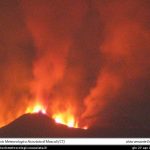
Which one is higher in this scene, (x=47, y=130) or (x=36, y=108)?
(x=36, y=108)

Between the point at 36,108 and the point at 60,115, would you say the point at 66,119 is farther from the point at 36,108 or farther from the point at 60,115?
the point at 36,108

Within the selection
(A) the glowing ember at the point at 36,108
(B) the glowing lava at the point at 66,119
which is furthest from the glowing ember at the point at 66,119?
(A) the glowing ember at the point at 36,108

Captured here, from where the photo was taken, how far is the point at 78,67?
10.8ft

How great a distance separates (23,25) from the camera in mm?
3326

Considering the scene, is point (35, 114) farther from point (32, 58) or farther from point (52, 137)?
point (32, 58)

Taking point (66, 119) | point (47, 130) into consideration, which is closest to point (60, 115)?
point (66, 119)

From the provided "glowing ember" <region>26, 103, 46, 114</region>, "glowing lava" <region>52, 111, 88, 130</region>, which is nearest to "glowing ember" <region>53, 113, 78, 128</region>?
"glowing lava" <region>52, 111, 88, 130</region>

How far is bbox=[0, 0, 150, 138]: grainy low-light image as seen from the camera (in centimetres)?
322

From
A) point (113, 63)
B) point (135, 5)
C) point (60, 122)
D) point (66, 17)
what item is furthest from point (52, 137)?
point (135, 5)

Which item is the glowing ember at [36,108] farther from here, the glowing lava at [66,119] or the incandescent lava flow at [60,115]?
the glowing lava at [66,119]

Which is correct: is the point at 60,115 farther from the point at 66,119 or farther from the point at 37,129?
the point at 37,129

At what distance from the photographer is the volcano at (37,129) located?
10.3 ft

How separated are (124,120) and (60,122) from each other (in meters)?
0.49

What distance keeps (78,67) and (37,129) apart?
22.6 inches
